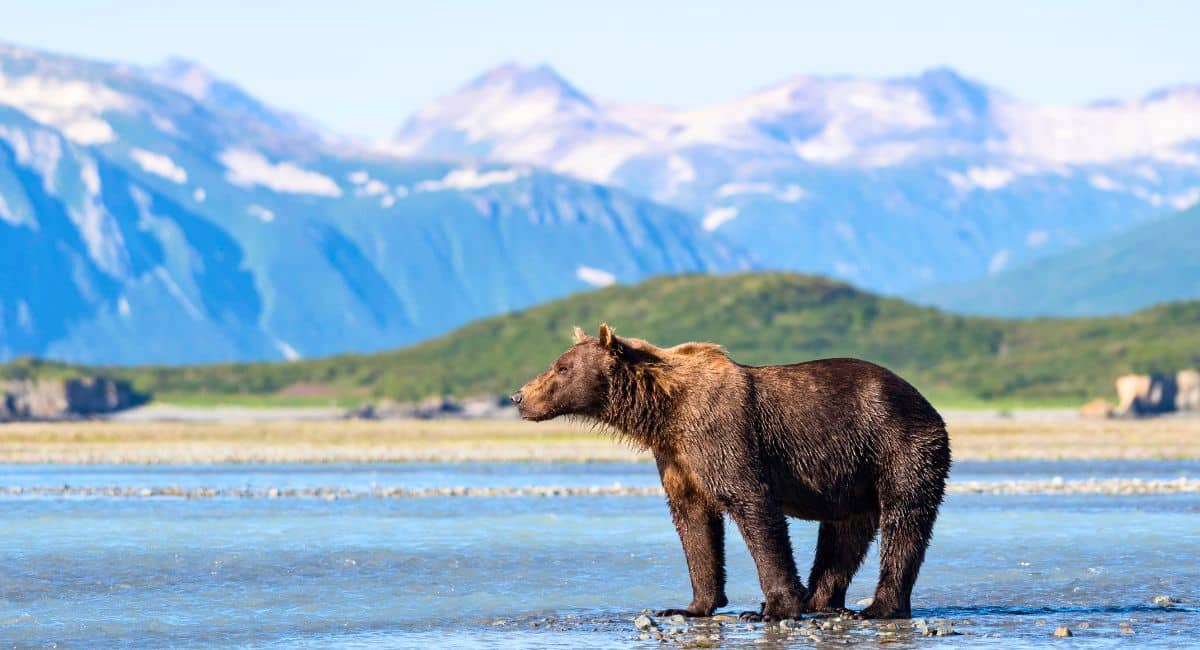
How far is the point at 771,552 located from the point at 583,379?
9.38ft

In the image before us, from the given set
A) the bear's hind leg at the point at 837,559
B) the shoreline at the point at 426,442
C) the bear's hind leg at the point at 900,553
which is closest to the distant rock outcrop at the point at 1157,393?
the shoreline at the point at 426,442

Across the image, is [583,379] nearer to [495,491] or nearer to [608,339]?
[608,339]

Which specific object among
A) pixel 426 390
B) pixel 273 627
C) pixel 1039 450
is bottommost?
pixel 273 627

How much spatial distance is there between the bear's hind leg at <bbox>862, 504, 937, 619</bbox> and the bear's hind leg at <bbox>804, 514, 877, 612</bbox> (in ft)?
1.60

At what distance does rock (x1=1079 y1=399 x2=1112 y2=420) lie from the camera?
113 m

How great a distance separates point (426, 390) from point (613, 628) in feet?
389

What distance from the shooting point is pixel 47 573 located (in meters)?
28.1

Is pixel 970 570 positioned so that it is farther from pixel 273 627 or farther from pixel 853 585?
pixel 273 627

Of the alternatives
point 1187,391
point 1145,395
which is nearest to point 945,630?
point 1145,395

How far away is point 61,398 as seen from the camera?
12619 centimetres

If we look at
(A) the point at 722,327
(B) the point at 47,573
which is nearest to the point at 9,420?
(A) the point at 722,327

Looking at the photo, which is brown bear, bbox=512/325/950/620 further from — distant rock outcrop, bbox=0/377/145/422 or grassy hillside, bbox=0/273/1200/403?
grassy hillside, bbox=0/273/1200/403

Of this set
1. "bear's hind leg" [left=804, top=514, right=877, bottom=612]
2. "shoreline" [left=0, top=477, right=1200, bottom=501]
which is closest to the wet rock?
"bear's hind leg" [left=804, top=514, right=877, bottom=612]

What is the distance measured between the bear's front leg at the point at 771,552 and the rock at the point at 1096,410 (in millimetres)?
92664
